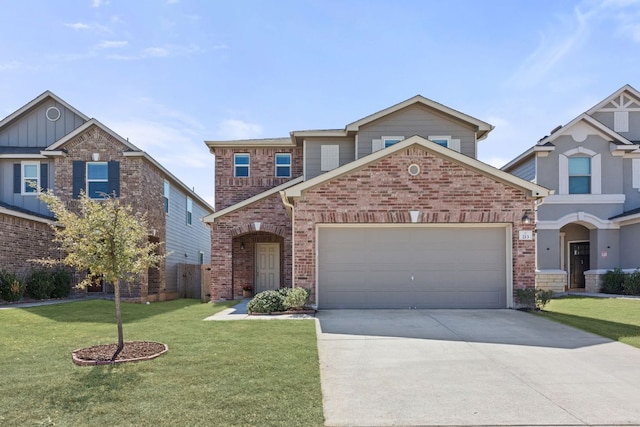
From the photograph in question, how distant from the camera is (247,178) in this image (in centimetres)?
1967

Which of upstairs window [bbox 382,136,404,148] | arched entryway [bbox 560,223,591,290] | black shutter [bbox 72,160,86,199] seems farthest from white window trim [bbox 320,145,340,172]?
arched entryway [bbox 560,223,591,290]

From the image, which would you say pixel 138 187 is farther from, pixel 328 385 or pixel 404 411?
pixel 404 411

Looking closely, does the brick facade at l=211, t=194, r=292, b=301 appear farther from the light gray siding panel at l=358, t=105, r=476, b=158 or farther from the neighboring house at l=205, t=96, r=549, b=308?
the neighboring house at l=205, t=96, r=549, b=308

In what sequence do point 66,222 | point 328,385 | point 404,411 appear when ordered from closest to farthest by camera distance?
point 404,411 → point 328,385 → point 66,222

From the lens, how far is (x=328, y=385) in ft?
19.6

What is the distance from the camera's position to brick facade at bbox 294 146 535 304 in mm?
12680

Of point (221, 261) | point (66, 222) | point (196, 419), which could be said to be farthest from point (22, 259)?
point (196, 419)

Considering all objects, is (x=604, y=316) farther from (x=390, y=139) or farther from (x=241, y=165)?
(x=241, y=165)

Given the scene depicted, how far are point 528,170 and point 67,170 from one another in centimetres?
2053

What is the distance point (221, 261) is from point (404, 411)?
13.5 metres

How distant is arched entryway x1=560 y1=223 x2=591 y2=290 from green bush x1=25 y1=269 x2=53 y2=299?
22.7 meters

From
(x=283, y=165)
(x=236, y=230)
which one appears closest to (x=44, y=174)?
(x=236, y=230)

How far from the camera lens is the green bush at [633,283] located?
18.1m

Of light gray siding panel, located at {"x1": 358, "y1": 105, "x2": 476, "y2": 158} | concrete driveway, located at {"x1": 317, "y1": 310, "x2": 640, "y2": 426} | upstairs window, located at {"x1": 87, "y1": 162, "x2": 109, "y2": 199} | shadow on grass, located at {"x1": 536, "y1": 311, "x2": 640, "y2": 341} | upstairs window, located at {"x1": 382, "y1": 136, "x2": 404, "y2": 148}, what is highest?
light gray siding panel, located at {"x1": 358, "y1": 105, "x2": 476, "y2": 158}
